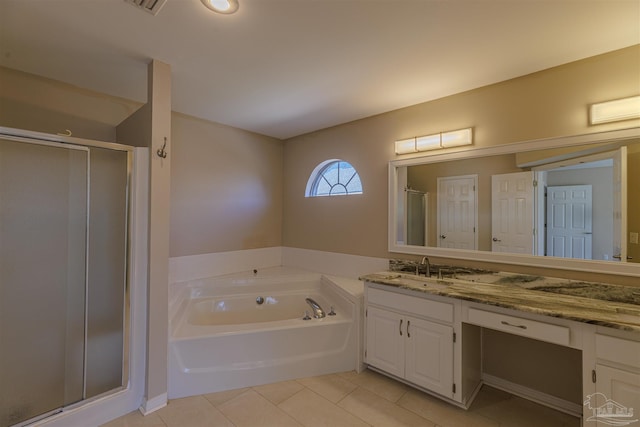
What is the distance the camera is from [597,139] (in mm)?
1831

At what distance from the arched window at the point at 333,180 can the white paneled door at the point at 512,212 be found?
1372mm

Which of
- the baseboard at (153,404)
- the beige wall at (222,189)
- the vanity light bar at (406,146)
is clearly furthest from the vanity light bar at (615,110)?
the baseboard at (153,404)

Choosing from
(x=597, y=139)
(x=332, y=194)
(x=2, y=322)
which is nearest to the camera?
(x=2, y=322)

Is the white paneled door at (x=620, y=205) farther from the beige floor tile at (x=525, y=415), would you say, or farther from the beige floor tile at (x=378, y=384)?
the beige floor tile at (x=378, y=384)

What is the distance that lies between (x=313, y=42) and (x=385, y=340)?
2.23 meters

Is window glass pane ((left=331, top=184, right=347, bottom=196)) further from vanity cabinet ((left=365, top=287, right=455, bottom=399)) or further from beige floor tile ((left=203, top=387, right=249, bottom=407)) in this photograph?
beige floor tile ((left=203, top=387, right=249, bottom=407))

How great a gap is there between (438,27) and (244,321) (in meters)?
3.03

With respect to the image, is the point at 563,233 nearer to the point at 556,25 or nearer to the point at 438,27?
the point at 556,25

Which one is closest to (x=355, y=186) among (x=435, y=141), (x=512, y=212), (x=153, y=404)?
(x=435, y=141)

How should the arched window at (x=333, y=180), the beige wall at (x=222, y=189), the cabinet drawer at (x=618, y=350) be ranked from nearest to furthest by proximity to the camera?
the cabinet drawer at (x=618, y=350), the beige wall at (x=222, y=189), the arched window at (x=333, y=180)

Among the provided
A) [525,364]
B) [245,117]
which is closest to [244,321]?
[245,117]

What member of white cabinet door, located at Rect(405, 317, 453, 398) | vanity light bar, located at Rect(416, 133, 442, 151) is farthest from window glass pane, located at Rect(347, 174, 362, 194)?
white cabinet door, located at Rect(405, 317, 453, 398)

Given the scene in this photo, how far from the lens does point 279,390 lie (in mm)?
2127

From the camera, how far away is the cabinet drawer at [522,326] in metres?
1.52
